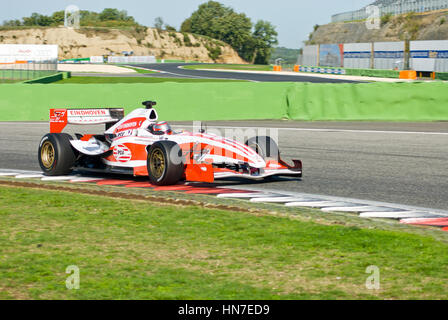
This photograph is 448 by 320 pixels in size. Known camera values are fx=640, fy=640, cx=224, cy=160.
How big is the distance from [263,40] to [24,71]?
12698 centimetres

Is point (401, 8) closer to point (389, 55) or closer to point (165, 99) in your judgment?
point (389, 55)

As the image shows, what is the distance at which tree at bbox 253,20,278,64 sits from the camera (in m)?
168

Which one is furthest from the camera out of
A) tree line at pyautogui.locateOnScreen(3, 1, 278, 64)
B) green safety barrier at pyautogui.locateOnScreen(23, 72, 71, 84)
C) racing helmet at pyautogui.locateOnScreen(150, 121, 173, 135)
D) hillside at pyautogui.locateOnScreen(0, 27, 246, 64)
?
tree line at pyautogui.locateOnScreen(3, 1, 278, 64)

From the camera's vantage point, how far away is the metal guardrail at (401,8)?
232 feet

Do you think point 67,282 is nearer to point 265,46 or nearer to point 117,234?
point 117,234

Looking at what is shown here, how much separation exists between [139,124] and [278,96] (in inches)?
460

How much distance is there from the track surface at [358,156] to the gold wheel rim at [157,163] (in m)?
1.05

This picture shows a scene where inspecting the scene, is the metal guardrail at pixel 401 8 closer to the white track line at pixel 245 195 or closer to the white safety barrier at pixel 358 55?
the white safety barrier at pixel 358 55

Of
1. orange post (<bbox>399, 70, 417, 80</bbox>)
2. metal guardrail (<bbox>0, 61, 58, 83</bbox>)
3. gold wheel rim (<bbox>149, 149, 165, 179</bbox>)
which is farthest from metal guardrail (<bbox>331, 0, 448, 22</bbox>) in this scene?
gold wheel rim (<bbox>149, 149, 165, 179</bbox>)

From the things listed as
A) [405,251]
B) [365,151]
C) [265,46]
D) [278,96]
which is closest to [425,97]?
[278,96]

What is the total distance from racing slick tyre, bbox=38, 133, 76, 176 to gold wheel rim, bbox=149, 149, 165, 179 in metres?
1.81

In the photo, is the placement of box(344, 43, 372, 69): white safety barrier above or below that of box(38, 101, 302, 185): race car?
above

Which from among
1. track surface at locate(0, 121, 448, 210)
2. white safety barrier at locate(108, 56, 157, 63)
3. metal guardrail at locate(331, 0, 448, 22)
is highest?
metal guardrail at locate(331, 0, 448, 22)

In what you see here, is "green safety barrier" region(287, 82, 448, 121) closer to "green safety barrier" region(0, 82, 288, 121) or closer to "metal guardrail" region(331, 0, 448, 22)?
"green safety barrier" region(0, 82, 288, 121)
